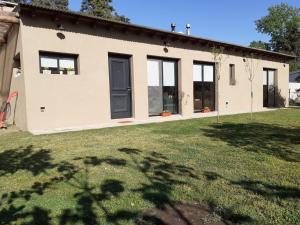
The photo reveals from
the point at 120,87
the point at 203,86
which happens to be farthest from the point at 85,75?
the point at 203,86

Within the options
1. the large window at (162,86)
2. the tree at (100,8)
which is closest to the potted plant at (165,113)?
the large window at (162,86)

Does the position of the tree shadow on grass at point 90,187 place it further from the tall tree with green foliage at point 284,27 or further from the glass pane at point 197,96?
the tall tree with green foliage at point 284,27

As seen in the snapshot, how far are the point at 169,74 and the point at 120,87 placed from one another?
296 cm

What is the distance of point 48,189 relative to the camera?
151 inches

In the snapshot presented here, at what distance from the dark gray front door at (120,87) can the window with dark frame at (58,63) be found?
1.61m

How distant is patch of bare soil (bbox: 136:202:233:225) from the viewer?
2869 millimetres

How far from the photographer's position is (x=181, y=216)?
2996 mm

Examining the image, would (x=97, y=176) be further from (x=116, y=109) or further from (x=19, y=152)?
(x=116, y=109)

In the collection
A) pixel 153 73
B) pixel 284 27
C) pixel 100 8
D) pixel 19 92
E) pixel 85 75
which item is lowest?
pixel 19 92

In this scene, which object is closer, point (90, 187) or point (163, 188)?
point (163, 188)

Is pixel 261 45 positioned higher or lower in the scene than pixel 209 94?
higher

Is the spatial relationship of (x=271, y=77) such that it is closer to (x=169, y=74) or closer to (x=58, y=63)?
(x=169, y=74)

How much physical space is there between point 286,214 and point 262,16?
5633 cm

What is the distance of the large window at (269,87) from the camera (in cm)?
1982
